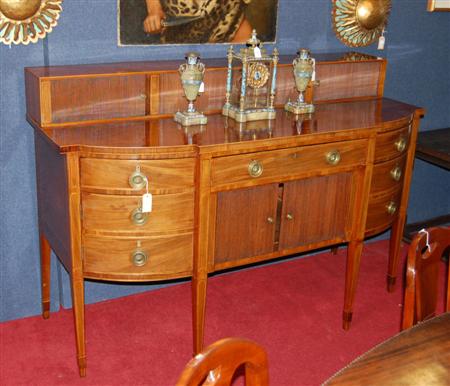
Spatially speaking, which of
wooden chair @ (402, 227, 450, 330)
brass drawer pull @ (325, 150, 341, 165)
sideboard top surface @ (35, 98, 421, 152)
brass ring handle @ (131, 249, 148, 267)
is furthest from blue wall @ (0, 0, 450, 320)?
wooden chair @ (402, 227, 450, 330)

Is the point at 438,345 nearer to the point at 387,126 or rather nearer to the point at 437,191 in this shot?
the point at 387,126

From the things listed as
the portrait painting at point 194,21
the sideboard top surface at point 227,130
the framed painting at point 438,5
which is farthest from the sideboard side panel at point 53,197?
the framed painting at point 438,5

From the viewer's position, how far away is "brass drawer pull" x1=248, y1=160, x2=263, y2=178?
2654mm

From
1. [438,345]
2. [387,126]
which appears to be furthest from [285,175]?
[438,345]

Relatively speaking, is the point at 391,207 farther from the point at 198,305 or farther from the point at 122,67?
the point at 122,67

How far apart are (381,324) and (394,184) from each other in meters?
0.70

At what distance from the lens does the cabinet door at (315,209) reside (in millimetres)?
2871

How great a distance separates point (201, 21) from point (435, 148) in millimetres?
1551

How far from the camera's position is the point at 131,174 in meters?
2.49

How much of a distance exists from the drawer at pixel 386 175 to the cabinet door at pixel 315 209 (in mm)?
161

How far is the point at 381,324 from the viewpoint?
10.9 ft

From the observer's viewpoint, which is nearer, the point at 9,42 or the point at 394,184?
the point at 9,42

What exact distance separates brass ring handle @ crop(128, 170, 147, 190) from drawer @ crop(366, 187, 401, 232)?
1170 millimetres

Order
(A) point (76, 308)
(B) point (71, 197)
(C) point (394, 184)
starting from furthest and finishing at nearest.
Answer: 1. (C) point (394, 184)
2. (A) point (76, 308)
3. (B) point (71, 197)
